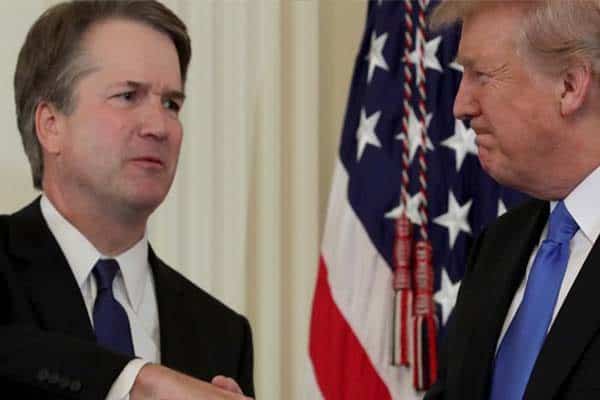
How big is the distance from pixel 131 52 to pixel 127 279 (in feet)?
1.62

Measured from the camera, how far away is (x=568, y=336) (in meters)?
2.41

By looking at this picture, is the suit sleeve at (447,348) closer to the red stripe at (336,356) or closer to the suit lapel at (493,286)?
the suit lapel at (493,286)

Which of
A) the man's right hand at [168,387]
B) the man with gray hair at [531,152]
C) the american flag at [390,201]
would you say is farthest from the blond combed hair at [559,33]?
the american flag at [390,201]

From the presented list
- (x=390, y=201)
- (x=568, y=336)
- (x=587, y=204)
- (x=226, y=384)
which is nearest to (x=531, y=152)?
(x=587, y=204)

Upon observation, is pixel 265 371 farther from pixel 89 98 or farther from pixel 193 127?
pixel 89 98

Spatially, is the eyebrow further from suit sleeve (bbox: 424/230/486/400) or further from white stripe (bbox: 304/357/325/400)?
white stripe (bbox: 304/357/325/400)

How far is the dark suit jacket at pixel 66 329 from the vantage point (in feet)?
8.17

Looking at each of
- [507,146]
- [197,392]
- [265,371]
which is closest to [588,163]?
[507,146]

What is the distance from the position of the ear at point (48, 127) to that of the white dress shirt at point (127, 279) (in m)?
0.11

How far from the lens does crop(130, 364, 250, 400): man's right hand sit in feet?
8.04

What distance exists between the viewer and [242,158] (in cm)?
435

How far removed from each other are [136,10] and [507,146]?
3.05ft

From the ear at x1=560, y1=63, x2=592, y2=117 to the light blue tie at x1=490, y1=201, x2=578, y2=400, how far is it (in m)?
0.19

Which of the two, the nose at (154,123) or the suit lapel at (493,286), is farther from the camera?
the nose at (154,123)
